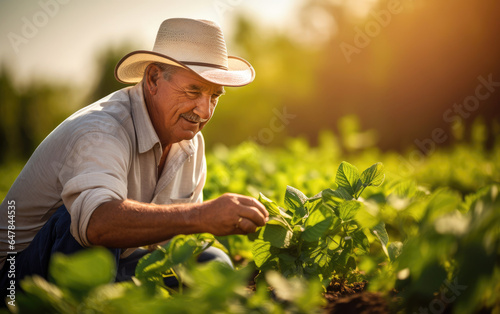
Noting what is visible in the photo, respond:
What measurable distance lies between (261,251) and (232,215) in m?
0.24

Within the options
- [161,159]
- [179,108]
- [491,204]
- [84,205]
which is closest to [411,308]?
[491,204]

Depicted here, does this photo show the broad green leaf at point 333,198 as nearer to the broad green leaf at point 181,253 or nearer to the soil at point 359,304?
the soil at point 359,304

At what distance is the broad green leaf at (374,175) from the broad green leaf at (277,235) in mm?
364

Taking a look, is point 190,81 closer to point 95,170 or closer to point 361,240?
point 95,170

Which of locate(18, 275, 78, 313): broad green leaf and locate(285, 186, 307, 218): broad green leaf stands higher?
locate(285, 186, 307, 218): broad green leaf

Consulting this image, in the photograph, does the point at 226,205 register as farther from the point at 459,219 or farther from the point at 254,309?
the point at 459,219

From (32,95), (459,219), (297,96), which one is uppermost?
(459,219)

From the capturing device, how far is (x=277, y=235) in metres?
1.50

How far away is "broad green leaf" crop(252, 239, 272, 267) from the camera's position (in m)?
1.59

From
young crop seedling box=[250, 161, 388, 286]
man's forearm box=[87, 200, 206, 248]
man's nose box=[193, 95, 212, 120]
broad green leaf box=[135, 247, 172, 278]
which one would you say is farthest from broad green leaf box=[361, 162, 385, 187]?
man's nose box=[193, 95, 212, 120]

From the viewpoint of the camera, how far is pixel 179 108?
2.12 metres

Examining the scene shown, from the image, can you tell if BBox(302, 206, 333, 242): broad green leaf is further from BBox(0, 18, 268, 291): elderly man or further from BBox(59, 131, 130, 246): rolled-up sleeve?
BBox(59, 131, 130, 246): rolled-up sleeve

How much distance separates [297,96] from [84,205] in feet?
40.8

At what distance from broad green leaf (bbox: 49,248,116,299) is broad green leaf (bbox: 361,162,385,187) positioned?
1.02m
